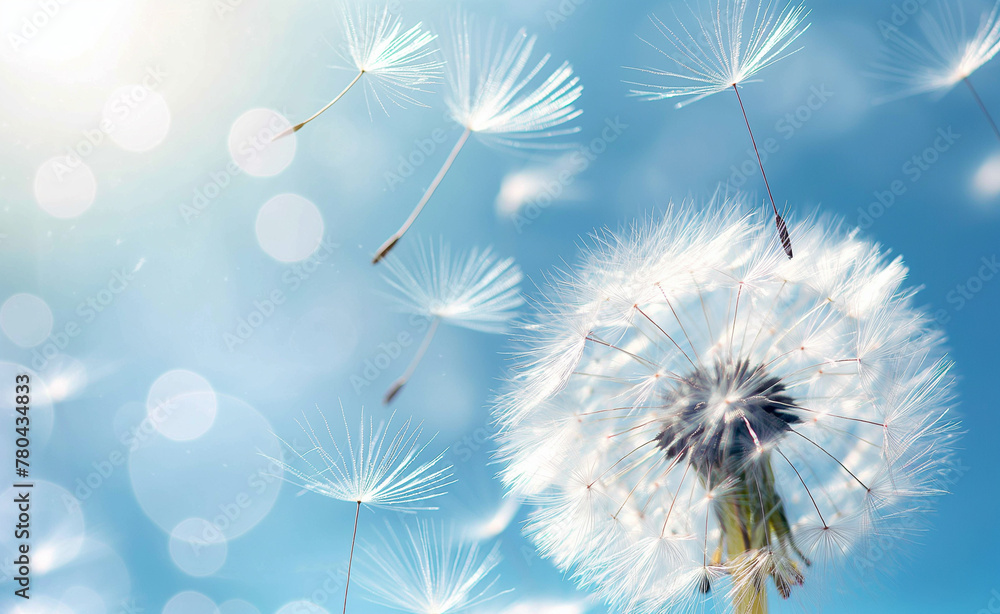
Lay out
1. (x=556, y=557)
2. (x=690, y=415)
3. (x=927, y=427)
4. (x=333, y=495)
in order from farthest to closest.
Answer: (x=556, y=557) → (x=690, y=415) → (x=927, y=427) → (x=333, y=495)

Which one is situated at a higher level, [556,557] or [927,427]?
[927,427]

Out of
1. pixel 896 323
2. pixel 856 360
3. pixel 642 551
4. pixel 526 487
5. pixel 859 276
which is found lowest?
pixel 642 551

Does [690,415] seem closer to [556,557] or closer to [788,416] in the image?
[788,416]

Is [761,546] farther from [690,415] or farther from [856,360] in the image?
[856,360]

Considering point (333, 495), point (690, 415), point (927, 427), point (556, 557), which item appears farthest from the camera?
point (556, 557)

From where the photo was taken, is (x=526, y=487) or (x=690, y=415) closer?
(x=690, y=415)

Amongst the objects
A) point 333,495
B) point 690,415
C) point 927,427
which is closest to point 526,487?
point 690,415
